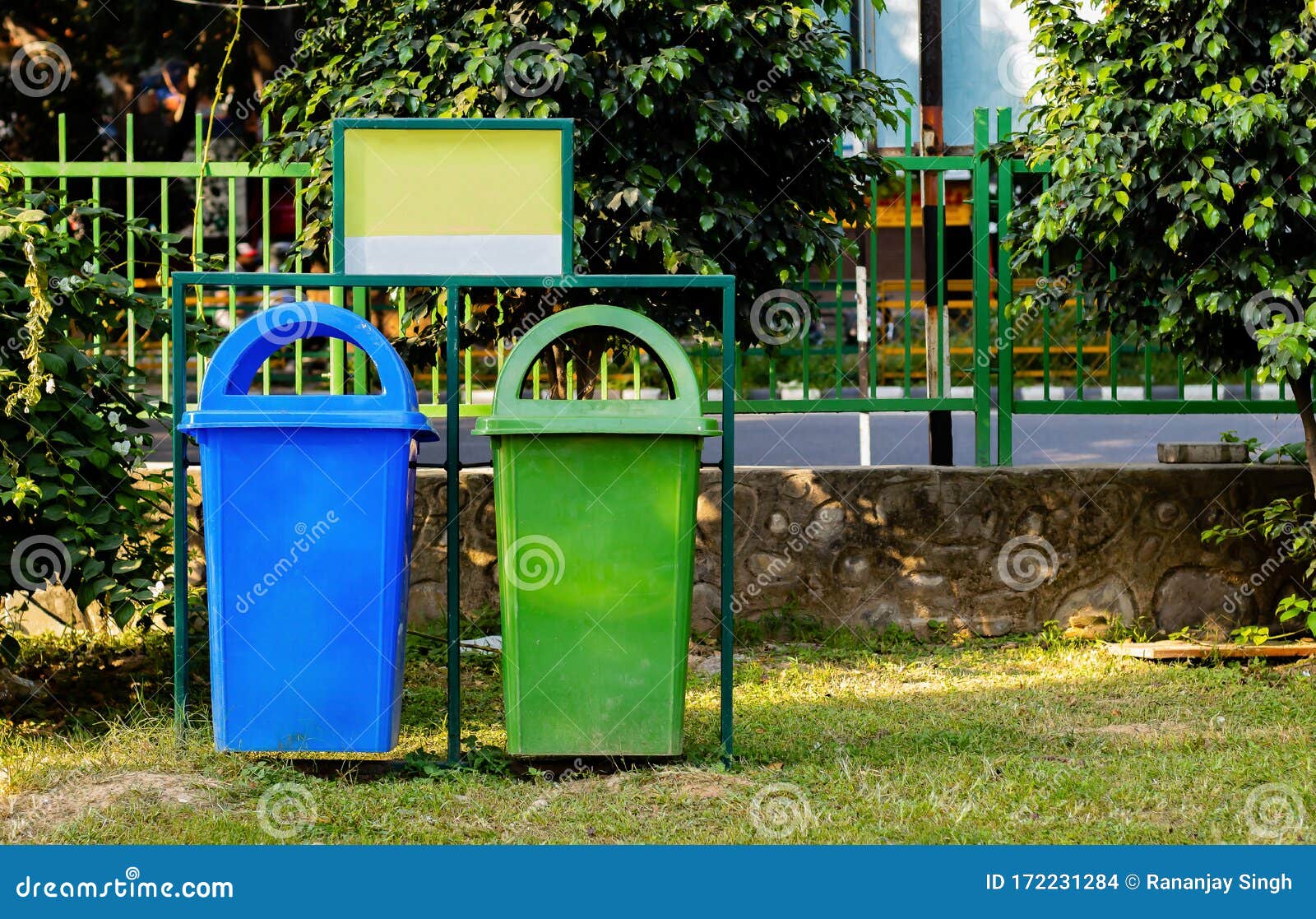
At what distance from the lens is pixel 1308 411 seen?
5570 mm

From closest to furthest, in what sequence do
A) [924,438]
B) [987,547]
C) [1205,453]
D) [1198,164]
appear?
[1198,164], [987,547], [1205,453], [924,438]

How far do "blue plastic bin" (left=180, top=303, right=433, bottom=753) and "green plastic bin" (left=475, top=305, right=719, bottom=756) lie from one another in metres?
0.31

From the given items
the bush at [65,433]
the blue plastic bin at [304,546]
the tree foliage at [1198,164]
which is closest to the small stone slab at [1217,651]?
the tree foliage at [1198,164]

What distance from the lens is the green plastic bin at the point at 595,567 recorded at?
3.88m

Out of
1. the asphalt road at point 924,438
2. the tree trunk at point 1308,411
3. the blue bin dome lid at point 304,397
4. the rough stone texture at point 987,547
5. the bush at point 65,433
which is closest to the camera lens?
the blue bin dome lid at point 304,397

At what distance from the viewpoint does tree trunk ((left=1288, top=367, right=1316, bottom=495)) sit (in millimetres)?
5469

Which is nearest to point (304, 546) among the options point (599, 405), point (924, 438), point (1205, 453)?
point (599, 405)

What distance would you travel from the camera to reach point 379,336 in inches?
152

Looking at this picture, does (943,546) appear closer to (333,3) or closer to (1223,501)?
(1223,501)

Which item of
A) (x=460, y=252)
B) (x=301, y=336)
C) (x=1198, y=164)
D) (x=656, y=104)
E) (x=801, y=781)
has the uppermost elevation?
(x=656, y=104)

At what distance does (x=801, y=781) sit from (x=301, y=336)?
6.22 ft

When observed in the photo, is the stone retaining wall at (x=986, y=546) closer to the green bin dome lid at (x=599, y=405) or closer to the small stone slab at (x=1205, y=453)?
the small stone slab at (x=1205, y=453)

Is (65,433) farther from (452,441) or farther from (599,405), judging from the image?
(599,405)

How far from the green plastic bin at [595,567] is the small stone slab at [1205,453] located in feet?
10.3
